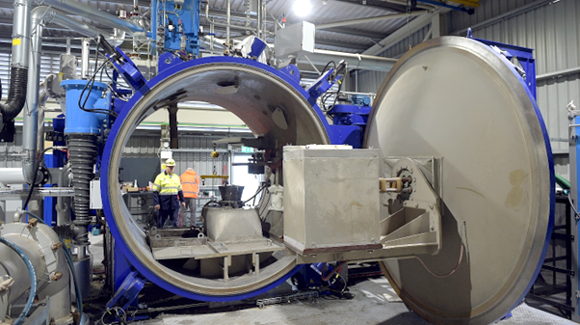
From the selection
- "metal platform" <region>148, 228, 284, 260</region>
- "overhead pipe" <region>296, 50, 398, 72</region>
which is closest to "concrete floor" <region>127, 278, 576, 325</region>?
"metal platform" <region>148, 228, 284, 260</region>

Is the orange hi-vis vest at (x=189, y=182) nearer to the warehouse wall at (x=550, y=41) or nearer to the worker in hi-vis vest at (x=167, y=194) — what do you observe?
the worker in hi-vis vest at (x=167, y=194)

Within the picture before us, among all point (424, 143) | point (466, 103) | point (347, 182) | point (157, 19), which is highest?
point (157, 19)

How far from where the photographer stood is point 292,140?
4715 millimetres

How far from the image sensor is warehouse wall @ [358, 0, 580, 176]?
6.23 metres

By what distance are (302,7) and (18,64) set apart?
4.62 m

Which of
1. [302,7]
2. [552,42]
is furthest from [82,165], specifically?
[552,42]

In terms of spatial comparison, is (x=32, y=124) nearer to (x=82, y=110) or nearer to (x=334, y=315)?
(x=82, y=110)

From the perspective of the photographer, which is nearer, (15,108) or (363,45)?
(15,108)

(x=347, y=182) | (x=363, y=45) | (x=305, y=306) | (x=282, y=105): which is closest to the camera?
(x=347, y=182)

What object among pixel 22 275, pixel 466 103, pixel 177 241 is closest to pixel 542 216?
pixel 466 103

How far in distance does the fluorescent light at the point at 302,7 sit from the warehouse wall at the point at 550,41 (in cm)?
332

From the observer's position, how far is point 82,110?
339cm

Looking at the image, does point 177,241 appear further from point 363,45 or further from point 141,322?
point 363,45

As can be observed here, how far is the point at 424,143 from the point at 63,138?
12.7ft
